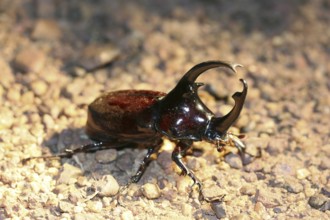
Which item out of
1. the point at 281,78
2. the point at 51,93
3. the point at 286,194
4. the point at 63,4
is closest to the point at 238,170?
the point at 286,194

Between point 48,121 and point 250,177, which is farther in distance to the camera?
point 48,121

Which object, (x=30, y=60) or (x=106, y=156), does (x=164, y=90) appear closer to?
(x=106, y=156)

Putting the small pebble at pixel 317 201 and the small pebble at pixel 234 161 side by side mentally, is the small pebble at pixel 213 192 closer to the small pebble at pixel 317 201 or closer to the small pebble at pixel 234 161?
the small pebble at pixel 234 161

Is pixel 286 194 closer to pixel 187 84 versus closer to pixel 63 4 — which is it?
pixel 187 84

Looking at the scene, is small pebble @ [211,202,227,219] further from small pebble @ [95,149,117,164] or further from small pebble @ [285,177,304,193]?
small pebble @ [95,149,117,164]

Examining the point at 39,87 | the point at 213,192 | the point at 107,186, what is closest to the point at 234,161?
the point at 213,192

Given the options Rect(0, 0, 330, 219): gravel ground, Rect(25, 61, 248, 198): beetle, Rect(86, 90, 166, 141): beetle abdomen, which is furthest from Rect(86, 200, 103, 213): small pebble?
Rect(86, 90, 166, 141): beetle abdomen

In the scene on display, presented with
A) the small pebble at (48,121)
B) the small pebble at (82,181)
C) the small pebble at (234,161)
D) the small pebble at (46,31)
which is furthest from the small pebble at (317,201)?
the small pebble at (46,31)
